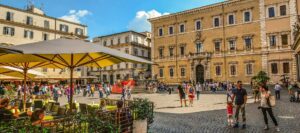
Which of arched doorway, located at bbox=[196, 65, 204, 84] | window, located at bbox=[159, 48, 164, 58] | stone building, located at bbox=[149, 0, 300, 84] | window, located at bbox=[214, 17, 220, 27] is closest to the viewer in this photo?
stone building, located at bbox=[149, 0, 300, 84]

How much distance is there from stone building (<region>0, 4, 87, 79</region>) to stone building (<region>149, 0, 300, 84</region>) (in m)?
17.7

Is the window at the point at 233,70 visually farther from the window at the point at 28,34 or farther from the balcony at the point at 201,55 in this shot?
the window at the point at 28,34

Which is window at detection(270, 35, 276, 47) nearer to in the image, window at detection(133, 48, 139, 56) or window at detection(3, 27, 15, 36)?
window at detection(133, 48, 139, 56)

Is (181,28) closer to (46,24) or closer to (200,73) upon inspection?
(200,73)

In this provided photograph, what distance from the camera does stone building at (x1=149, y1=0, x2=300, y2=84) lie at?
32.8 metres

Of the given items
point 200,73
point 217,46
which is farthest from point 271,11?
point 200,73

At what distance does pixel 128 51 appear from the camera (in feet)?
179

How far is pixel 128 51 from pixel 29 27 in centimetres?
2105

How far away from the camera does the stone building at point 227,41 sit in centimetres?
3281

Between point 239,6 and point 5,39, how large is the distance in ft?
131

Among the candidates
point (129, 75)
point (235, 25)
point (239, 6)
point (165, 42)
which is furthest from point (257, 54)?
point (129, 75)

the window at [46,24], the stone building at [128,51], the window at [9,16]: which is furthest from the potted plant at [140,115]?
the window at [46,24]

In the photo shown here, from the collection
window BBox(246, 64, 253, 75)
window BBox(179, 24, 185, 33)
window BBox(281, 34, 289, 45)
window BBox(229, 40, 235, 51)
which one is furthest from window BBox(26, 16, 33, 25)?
window BBox(281, 34, 289, 45)

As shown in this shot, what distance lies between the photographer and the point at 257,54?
34812 millimetres
